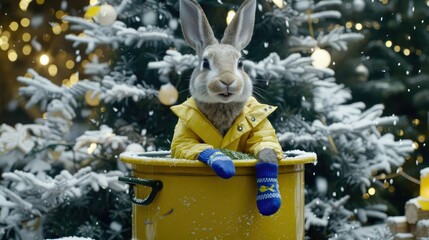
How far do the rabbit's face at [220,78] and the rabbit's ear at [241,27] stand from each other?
51 millimetres

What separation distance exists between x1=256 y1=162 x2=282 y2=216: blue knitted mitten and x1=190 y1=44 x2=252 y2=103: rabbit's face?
0.24 m

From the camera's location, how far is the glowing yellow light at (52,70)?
4340 millimetres

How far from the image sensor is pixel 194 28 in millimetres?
2129

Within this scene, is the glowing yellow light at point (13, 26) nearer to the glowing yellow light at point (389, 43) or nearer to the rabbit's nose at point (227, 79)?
the glowing yellow light at point (389, 43)

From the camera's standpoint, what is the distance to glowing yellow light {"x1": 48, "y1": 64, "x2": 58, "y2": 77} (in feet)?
14.2

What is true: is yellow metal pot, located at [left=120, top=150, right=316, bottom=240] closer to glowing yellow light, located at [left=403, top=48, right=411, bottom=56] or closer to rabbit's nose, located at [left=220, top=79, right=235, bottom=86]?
rabbit's nose, located at [left=220, top=79, right=235, bottom=86]

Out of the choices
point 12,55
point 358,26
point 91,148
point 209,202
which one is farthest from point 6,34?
point 209,202

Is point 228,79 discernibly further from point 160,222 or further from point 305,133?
point 305,133

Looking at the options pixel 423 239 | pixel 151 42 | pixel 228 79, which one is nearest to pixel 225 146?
pixel 228 79

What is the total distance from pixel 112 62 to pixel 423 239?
4.96 ft

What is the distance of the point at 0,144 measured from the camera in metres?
3.21

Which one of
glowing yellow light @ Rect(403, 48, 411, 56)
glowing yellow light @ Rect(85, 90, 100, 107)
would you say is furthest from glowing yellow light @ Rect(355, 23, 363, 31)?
glowing yellow light @ Rect(85, 90, 100, 107)

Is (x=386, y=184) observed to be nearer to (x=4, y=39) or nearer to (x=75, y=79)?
(x=75, y=79)

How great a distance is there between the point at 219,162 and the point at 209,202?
15cm
